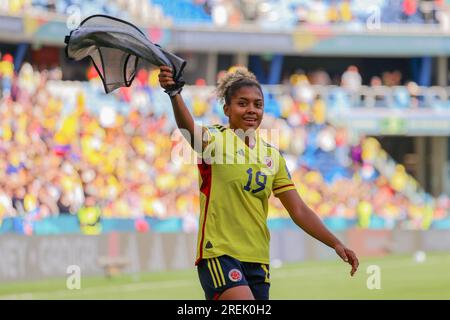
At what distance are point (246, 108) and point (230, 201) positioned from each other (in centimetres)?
60

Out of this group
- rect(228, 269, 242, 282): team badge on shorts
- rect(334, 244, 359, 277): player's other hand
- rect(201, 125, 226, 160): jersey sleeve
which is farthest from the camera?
rect(334, 244, 359, 277): player's other hand

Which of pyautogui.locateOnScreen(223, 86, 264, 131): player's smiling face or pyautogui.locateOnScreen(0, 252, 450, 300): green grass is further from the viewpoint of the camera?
pyautogui.locateOnScreen(0, 252, 450, 300): green grass

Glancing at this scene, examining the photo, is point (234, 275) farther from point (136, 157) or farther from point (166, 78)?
point (136, 157)

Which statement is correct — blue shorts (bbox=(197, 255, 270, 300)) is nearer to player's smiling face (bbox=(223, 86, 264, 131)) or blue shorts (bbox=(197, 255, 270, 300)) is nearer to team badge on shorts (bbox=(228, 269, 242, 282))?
team badge on shorts (bbox=(228, 269, 242, 282))

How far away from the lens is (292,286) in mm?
19203

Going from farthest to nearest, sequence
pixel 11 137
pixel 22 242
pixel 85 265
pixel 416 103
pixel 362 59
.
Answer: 1. pixel 362 59
2. pixel 416 103
3. pixel 11 137
4. pixel 85 265
5. pixel 22 242

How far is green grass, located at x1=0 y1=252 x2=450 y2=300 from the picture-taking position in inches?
668

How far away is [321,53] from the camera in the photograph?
127 feet

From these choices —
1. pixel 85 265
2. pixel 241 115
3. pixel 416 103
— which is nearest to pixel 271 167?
pixel 241 115

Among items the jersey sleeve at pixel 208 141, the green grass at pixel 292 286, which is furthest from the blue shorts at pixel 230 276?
the green grass at pixel 292 286

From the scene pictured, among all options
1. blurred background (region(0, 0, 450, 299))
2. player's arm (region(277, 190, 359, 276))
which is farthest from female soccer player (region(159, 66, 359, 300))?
blurred background (region(0, 0, 450, 299))

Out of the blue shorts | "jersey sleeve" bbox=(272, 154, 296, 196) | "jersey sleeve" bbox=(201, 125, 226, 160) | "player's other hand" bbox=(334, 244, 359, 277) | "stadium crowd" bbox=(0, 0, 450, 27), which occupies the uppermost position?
"stadium crowd" bbox=(0, 0, 450, 27)
